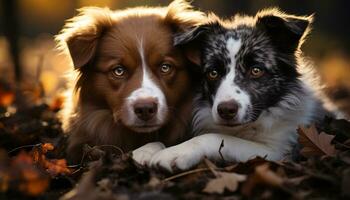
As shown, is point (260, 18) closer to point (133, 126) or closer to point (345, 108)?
point (133, 126)

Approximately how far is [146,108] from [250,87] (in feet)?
2.94

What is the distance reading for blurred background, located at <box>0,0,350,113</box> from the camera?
9.17 m

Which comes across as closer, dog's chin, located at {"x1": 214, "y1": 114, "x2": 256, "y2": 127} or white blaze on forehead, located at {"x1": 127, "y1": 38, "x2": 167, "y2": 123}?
dog's chin, located at {"x1": 214, "y1": 114, "x2": 256, "y2": 127}

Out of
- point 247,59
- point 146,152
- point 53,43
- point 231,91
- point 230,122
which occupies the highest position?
point 247,59

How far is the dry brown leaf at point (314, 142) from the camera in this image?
4562mm

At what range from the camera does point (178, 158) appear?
452 cm

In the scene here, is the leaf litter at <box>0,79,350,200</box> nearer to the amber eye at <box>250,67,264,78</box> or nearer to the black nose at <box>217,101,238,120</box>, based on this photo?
the black nose at <box>217,101,238,120</box>

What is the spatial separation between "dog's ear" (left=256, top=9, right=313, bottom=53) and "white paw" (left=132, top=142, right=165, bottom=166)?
1.41 meters

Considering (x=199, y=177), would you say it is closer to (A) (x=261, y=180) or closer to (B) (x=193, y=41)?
(A) (x=261, y=180)

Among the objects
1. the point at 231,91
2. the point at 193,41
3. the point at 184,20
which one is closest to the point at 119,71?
the point at 193,41

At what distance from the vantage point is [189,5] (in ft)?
19.7

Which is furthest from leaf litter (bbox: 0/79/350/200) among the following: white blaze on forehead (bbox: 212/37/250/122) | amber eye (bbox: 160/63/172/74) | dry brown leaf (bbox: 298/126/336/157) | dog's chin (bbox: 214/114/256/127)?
amber eye (bbox: 160/63/172/74)

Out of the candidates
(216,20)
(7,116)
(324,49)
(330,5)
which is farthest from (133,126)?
(330,5)

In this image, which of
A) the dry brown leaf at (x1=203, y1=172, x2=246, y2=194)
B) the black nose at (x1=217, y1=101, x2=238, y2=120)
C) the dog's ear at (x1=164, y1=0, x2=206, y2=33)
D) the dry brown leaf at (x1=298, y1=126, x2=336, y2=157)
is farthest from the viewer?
the dog's ear at (x1=164, y1=0, x2=206, y2=33)
